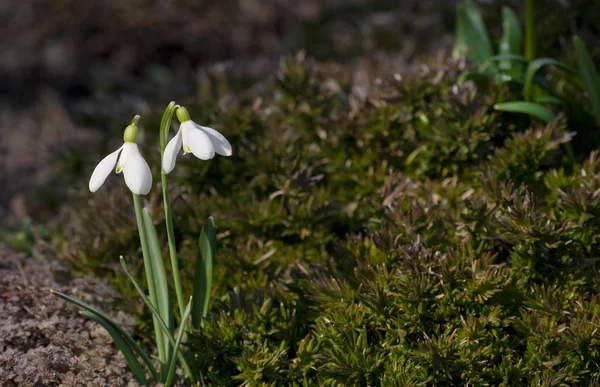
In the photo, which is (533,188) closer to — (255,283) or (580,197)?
(580,197)

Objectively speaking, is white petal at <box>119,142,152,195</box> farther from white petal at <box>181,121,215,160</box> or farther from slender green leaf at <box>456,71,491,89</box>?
slender green leaf at <box>456,71,491,89</box>

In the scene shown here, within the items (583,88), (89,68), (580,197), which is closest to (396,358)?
(580,197)

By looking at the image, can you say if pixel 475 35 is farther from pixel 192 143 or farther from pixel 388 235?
pixel 192 143

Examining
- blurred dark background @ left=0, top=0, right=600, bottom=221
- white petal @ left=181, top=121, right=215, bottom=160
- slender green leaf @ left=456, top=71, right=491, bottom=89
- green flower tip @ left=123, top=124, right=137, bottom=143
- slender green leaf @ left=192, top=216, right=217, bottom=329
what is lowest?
blurred dark background @ left=0, top=0, right=600, bottom=221

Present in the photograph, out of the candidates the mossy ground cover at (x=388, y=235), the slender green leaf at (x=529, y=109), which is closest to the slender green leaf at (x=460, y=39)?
the mossy ground cover at (x=388, y=235)

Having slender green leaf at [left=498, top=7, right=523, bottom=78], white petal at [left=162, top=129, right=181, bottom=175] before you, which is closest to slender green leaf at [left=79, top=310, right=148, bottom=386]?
white petal at [left=162, top=129, right=181, bottom=175]

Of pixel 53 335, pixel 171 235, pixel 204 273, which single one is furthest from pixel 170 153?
pixel 53 335
